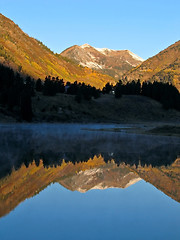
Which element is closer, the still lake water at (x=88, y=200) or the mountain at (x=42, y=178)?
the still lake water at (x=88, y=200)

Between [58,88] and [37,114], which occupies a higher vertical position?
[58,88]

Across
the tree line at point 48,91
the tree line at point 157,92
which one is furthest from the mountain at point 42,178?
the tree line at point 157,92

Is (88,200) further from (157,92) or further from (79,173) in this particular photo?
(157,92)

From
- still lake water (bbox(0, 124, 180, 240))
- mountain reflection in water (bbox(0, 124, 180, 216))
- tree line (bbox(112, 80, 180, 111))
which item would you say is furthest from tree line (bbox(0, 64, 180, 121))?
still lake water (bbox(0, 124, 180, 240))

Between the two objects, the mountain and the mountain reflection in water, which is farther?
the mountain reflection in water

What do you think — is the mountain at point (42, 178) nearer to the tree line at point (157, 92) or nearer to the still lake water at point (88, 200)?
the still lake water at point (88, 200)

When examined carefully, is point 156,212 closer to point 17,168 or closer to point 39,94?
point 17,168

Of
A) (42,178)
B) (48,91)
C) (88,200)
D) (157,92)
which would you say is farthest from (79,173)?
(157,92)

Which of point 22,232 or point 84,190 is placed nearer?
point 22,232

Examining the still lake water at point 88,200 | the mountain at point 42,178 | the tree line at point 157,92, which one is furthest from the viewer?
the tree line at point 157,92

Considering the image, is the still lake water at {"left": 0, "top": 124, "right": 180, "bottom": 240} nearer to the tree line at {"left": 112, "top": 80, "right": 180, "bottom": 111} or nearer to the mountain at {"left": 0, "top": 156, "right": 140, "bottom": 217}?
the mountain at {"left": 0, "top": 156, "right": 140, "bottom": 217}

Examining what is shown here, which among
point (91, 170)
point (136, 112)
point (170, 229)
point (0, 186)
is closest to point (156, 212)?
point (170, 229)

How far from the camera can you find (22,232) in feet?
27.8

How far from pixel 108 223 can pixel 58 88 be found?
128482 mm
